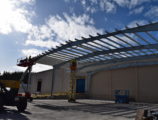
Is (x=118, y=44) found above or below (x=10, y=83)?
above

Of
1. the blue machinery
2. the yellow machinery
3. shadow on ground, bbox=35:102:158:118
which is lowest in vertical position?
shadow on ground, bbox=35:102:158:118

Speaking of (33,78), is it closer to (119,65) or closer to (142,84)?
(119,65)

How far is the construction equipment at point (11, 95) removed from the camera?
11.5 metres

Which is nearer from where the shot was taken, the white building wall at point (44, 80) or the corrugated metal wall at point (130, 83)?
the corrugated metal wall at point (130, 83)

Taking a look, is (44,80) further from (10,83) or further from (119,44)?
(10,83)

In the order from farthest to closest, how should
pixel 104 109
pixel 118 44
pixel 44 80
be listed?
pixel 44 80, pixel 118 44, pixel 104 109

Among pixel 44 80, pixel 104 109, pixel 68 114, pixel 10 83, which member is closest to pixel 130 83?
pixel 104 109

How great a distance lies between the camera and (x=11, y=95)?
11.7 metres

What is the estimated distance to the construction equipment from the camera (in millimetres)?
11531

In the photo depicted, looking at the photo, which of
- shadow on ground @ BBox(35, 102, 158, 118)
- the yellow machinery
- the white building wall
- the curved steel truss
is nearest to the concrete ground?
shadow on ground @ BBox(35, 102, 158, 118)

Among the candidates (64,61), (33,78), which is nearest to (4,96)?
(64,61)

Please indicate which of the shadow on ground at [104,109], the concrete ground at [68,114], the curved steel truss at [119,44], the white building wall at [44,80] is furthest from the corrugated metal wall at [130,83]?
the white building wall at [44,80]

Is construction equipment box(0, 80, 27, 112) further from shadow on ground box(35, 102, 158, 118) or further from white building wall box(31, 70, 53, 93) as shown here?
white building wall box(31, 70, 53, 93)

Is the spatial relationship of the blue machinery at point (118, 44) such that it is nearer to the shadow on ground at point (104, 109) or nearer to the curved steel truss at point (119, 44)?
the curved steel truss at point (119, 44)
